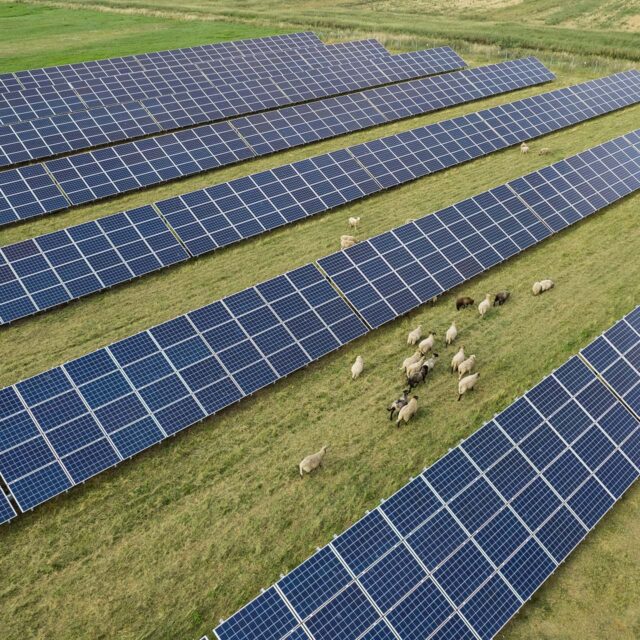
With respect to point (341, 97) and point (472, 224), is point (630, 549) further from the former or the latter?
point (341, 97)

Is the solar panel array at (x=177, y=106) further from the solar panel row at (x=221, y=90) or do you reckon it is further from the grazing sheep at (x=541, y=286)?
the grazing sheep at (x=541, y=286)

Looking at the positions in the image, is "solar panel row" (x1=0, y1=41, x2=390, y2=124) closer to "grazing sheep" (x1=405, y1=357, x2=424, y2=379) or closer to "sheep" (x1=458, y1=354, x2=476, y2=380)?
"grazing sheep" (x1=405, y1=357, x2=424, y2=379)

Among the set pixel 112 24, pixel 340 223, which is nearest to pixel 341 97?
pixel 340 223

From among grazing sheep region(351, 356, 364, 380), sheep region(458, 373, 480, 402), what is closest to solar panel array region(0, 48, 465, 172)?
grazing sheep region(351, 356, 364, 380)

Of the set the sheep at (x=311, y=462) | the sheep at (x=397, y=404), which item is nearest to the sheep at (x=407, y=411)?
the sheep at (x=397, y=404)

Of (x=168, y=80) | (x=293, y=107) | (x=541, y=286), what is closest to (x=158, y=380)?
(x=541, y=286)

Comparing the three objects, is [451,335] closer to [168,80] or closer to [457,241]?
[457,241]
